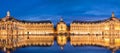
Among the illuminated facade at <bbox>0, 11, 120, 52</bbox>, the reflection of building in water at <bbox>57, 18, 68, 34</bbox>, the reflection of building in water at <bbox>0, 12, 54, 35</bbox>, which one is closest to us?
the illuminated facade at <bbox>0, 11, 120, 52</bbox>

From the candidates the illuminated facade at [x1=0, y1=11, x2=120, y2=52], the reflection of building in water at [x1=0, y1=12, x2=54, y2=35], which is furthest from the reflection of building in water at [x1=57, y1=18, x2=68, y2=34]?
the reflection of building in water at [x1=0, y1=12, x2=54, y2=35]

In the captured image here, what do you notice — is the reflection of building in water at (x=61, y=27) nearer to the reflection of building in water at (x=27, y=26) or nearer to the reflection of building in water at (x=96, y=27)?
the reflection of building in water at (x=96, y=27)

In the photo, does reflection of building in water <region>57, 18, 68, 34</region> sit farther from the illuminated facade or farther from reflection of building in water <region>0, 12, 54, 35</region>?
reflection of building in water <region>0, 12, 54, 35</region>

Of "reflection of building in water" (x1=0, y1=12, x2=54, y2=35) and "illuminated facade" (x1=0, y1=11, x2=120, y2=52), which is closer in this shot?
"illuminated facade" (x1=0, y1=11, x2=120, y2=52)

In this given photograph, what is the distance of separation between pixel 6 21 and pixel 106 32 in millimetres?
39926

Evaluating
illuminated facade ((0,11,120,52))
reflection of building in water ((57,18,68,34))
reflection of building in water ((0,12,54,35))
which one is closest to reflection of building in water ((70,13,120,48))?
illuminated facade ((0,11,120,52))

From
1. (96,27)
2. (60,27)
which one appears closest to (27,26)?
(60,27)

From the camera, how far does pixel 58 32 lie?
148m

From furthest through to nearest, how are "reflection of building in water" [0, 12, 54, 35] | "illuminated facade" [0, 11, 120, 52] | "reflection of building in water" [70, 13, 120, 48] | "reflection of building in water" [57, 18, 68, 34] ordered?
"reflection of building in water" [57, 18, 68, 34], "reflection of building in water" [70, 13, 120, 48], "reflection of building in water" [0, 12, 54, 35], "illuminated facade" [0, 11, 120, 52]

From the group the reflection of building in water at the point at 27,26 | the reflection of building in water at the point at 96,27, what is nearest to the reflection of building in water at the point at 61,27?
the reflection of building in water at the point at 96,27

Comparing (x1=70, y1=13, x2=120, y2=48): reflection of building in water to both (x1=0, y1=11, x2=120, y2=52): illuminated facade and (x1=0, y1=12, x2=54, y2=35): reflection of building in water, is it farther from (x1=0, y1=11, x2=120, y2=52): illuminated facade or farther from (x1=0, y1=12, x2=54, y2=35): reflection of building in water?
(x1=0, y1=12, x2=54, y2=35): reflection of building in water

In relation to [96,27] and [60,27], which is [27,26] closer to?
[60,27]

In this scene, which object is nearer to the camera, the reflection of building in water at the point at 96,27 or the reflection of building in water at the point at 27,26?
the reflection of building in water at the point at 27,26

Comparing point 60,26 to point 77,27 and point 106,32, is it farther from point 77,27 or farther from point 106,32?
point 106,32
